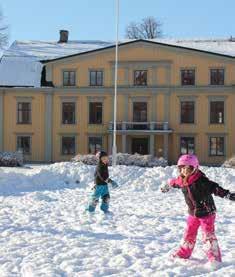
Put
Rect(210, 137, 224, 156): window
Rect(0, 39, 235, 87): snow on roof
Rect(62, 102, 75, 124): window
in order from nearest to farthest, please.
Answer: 1. Rect(210, 137, 224, 156): window
2. Rect(62, 102, 75, 124): window
3. Rect(0, 39, 235, 87): snow on roof

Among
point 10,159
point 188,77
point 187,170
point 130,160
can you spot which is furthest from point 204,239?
point 188,77

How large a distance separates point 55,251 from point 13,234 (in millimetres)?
1703

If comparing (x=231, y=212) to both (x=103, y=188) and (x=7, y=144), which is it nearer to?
(x=103, y=188)

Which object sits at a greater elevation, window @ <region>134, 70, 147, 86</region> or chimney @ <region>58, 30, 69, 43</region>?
chimney @ <region>58, 30, 69, 43</region>

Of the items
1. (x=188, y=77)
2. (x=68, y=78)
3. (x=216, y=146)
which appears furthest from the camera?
(x=68, y=78)

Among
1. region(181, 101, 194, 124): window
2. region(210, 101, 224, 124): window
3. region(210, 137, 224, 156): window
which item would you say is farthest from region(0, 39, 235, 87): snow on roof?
region(210, 137, 224, 156): window

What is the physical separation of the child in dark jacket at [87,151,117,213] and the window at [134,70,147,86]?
3014 cm

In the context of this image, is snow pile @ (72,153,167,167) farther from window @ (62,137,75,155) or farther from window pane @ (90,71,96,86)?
window pane @ (90,71,96,86)

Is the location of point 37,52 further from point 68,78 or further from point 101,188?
point 101,188

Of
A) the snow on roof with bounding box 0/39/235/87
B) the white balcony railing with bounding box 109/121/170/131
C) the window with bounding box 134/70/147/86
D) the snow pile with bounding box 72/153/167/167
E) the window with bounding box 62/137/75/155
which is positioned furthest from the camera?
the snow on roof with bounding box 0/39/235/87

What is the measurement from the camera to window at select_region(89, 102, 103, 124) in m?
42.8

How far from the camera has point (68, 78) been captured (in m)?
43.4

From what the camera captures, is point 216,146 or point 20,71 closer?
point 216,146

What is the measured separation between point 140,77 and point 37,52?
33.9 ft
